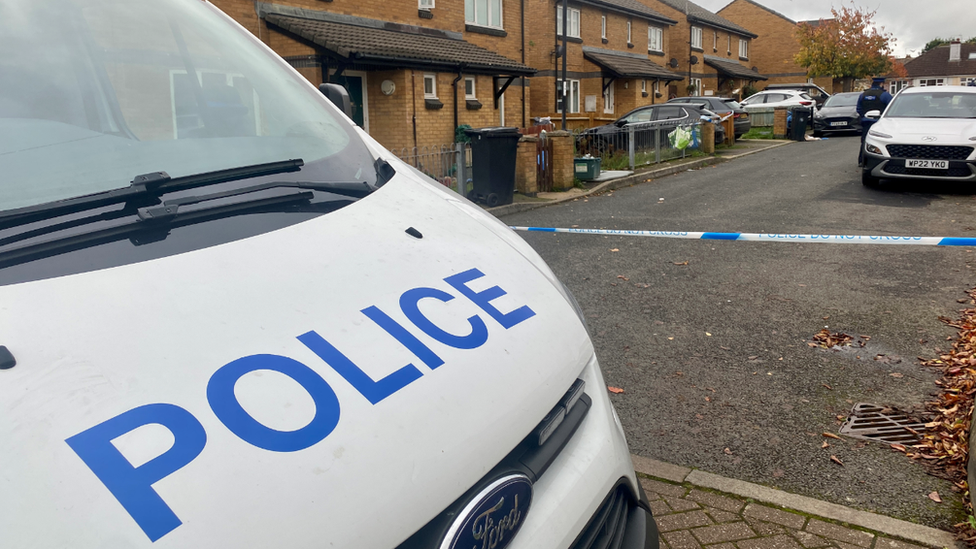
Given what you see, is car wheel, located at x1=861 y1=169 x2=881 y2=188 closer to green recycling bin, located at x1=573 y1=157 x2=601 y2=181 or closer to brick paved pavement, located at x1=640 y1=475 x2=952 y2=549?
green recycling bin, located at x1=573 y1=157 x2=601 y2=181

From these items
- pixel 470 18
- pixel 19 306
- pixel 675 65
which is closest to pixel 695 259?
pixel 19 306

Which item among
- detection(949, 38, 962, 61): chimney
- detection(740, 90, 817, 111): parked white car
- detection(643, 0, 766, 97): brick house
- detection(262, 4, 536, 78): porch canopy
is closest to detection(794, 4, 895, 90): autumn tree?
detection(643, 0, 766, 97): brick house

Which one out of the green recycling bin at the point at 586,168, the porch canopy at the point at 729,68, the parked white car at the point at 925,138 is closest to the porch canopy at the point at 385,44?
the green recycling bin at the point at 586,168

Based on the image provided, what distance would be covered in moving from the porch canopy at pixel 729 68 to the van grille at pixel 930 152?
3476 centimetres

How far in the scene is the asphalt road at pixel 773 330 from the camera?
347 centimetres

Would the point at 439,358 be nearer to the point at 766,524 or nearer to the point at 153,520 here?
the point at 153,520

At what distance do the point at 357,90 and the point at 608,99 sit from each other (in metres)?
18.2

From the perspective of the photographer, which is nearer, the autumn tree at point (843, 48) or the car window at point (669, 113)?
the car window at point (669, 113)

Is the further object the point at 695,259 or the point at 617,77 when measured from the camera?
the point at 617,77

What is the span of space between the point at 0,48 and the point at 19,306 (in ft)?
3.20

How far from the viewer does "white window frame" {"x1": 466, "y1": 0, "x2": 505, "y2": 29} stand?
896 inches

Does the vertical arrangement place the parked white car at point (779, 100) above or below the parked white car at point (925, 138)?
above

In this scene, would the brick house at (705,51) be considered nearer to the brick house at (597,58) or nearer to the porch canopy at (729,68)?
the porch canopy at (729,68)

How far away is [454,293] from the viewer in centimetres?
166
